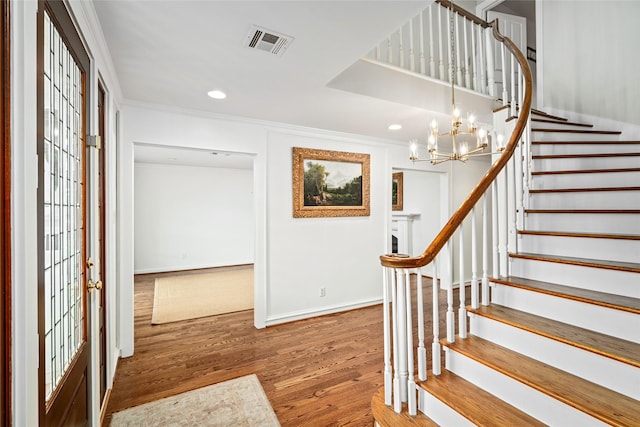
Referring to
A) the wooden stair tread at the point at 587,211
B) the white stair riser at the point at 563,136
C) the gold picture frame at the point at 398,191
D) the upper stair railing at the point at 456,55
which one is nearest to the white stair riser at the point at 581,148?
the white stair riser at the point at 563,136

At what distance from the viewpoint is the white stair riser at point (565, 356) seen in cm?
133

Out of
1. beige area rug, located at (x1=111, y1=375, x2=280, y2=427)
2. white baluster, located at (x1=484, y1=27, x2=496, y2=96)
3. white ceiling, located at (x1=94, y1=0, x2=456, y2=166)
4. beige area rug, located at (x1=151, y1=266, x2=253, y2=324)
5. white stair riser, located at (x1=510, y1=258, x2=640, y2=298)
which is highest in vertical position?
white baluster, located at (x1=484, y1=27, x2=496, y2=96)

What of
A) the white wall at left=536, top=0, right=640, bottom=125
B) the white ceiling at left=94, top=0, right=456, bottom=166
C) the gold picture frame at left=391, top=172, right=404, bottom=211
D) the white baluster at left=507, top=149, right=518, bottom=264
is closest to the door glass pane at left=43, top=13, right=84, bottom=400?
the white ceiling at left=94, top=0, right=456, bottom=166

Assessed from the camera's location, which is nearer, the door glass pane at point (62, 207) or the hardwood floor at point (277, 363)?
the door glass pane at point (62, 207)

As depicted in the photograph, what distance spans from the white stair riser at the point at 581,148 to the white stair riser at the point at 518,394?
2.25 metres

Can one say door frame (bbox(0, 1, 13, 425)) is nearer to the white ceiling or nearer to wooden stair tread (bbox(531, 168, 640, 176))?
the white ceiling

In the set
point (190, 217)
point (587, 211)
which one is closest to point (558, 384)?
point (587, 211)

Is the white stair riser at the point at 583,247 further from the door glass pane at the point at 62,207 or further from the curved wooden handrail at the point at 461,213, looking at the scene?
the door glass pane at the point at 62,207

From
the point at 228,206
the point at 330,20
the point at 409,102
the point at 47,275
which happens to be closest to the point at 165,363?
the point at 47,275

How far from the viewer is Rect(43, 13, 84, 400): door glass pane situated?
110 centimetres

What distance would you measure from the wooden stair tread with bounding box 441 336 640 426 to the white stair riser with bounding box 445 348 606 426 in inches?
1.2

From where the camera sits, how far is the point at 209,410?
81.1 inches

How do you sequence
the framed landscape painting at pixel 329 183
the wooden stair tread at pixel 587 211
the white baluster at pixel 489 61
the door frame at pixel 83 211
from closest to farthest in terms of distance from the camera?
the door frame at pixel 83 211
the wooden stair tread at pixel 587 211
the white baluster at pixel 489 61
the framed landscape painting at pixel 329 183

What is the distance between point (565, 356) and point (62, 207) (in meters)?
2.46
